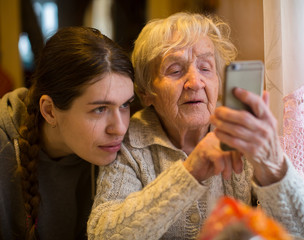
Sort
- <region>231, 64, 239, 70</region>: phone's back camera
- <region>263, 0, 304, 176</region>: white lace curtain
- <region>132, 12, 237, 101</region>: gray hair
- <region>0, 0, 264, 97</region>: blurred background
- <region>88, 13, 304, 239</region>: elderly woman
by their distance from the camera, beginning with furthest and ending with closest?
<region>0, 0, 264, 97</region>: blurred background, <region>132, 12, 237, 101</region>: gray hair, <region>263, 0, 304, 176</region>: white lace curtain, <region>88, 13, 304, 239</region>: elderly woman, <region>231, 64, 239, 70</region>: phone's back camera

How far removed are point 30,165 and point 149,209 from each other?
1.60ft

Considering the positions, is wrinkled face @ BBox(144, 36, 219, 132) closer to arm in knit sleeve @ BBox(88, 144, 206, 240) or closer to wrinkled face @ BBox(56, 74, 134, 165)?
wrinkled face @ BBox(56, 74, 134, 165)

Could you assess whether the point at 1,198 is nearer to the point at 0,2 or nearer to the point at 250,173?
the point at 250,173

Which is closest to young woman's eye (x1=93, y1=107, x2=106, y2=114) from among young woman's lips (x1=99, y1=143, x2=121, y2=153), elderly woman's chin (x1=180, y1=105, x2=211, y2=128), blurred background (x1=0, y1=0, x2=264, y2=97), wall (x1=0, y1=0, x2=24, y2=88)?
young woman's lips (x1=99, y1=143, x2=121, y2=153)

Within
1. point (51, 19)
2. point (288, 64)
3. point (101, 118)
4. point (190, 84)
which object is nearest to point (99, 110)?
point (101, 118)

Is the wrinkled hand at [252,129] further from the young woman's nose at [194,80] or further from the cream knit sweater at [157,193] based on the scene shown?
the young woman's nose at [194,80]

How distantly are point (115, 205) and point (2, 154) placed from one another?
504 mm

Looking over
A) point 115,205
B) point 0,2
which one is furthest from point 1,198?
point 0,2

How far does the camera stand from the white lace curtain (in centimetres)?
100

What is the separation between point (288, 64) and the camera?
1027 millimetres

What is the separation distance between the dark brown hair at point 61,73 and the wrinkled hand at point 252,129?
427 millimetres

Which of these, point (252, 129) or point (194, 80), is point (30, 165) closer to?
point (194, 80)

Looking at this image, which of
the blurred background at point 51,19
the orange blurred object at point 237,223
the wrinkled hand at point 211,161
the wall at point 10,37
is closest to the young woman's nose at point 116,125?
the wrinkled hand at point 211,161

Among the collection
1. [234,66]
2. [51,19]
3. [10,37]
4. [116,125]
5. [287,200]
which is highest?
[234,66]
